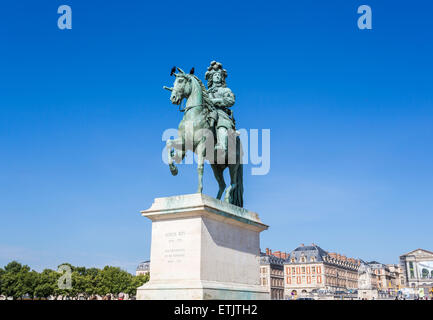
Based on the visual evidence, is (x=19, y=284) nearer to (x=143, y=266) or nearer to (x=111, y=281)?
(x=111, y=281)

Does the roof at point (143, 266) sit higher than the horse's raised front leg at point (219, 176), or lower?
higher

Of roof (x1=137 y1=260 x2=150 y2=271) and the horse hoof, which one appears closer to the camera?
the horse hoof

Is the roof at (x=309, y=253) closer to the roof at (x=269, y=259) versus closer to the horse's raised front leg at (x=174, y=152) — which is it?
the roof at (x=269, y=259)

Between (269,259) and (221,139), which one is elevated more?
(269,259)

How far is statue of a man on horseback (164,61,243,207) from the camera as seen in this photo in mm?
12484

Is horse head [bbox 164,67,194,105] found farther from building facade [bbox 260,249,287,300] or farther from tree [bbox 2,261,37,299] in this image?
building facade [bbox 260,249,287,300]

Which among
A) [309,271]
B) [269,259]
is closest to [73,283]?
[269,259]

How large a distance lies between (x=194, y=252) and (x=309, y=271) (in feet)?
430

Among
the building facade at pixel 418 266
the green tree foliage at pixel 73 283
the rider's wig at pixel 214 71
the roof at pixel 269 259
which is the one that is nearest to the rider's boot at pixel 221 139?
the rider's wig at pixel 214 71

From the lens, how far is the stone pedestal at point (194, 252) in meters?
10.7

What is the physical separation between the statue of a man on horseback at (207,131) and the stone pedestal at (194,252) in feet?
3.20

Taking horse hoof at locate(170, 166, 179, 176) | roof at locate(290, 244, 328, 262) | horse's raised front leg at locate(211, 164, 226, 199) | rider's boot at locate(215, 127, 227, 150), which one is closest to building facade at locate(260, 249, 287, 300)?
roof at locate(290, 244, 328, 262)

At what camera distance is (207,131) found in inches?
502
